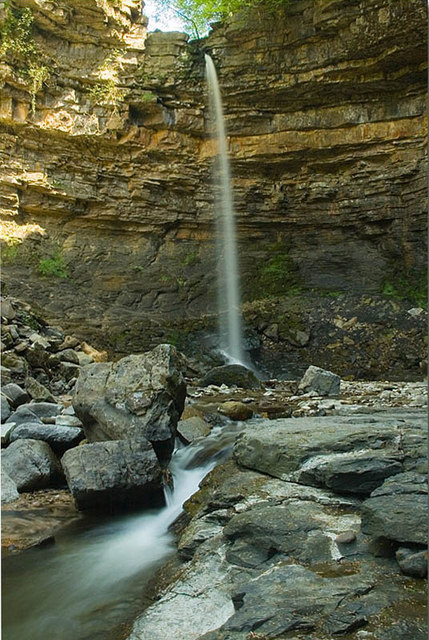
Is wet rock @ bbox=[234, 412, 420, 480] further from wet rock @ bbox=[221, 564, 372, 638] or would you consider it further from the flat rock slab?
wet rock @ bbox=[221, 564, 372, 638]

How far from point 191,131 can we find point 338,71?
4.57 m

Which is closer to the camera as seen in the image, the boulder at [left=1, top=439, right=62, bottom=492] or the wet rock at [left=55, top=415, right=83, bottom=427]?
the boulder at [left=1, top=439, right=62, bottom=492]

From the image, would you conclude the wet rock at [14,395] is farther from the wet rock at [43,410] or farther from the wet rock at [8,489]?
the wet rock at [8,489]

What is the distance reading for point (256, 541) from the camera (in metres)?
2.50

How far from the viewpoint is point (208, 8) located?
14.0m

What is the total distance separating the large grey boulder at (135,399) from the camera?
4.79 metres

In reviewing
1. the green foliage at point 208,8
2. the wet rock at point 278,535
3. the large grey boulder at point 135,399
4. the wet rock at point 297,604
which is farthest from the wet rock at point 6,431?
the green foliage at point 208,8

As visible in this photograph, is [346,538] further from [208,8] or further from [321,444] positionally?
[208,8]

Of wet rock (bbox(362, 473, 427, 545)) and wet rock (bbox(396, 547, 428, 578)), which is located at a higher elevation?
wet rock (bbox(362, 473, 427, 545))

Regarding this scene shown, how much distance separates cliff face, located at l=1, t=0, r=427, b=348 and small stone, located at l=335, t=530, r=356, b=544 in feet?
35.5

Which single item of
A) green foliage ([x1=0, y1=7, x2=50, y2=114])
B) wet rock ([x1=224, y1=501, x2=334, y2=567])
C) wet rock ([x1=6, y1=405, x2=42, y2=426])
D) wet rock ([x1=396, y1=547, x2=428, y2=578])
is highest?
green foliage ([x1=0, y1=7, x2=50, y2=114])

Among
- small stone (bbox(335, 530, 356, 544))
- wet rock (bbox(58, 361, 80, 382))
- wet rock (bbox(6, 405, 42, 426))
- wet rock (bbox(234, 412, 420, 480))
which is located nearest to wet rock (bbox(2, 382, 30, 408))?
wet rock (bbox(6, 405, 42, 426))

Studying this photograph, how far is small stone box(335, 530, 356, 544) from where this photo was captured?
2.30 meters

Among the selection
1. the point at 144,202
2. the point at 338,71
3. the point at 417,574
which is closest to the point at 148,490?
the point at 417,574
